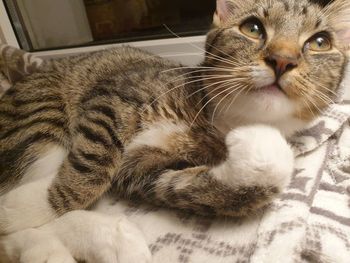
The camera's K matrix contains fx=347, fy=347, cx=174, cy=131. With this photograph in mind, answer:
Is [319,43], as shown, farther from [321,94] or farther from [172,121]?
[172,121]

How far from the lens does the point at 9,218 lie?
837 millimetres

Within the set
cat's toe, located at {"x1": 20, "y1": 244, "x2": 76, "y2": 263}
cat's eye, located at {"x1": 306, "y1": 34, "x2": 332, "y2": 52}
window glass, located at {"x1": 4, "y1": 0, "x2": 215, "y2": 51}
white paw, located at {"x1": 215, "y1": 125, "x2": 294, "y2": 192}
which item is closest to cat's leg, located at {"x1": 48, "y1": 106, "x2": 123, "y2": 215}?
cat's toe, located at {"x1": 20, "y1": 244, "x2": 76, "y2": 263}

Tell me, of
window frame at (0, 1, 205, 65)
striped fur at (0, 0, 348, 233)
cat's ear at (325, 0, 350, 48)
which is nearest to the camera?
striped fur at (0, 0, 348, 233)

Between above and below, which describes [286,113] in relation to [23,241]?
above

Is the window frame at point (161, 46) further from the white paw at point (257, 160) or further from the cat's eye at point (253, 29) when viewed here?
the white paw at point (257, 160)

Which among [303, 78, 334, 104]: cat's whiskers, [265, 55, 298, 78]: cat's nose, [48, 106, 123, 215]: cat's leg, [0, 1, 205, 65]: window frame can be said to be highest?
[265, 55, 298, 78]: cat's nose

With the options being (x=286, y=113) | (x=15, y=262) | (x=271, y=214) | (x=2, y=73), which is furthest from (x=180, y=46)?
(x=15, y=262)

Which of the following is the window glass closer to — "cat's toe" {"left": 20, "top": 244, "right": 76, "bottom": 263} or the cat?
→ the cat

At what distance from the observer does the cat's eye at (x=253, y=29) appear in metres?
0.88

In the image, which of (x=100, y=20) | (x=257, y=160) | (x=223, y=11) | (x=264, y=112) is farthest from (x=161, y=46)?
(x=257, y=160)

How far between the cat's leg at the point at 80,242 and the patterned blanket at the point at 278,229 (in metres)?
0.06

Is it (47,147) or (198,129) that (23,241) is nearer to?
(47,147)

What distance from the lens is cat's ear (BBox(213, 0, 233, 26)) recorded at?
102 cm

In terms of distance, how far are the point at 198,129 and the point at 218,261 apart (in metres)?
0.35
